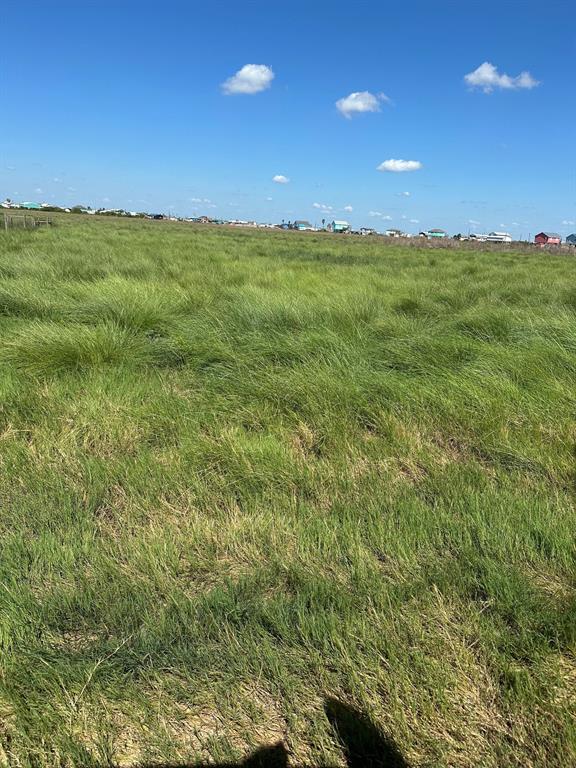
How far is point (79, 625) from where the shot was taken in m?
1.58

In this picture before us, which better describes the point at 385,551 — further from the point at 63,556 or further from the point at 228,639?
the point at 63,556

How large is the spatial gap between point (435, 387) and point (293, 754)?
2.79 meters

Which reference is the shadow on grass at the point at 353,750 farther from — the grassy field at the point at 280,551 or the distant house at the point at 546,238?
the distant house at the point at 546,238

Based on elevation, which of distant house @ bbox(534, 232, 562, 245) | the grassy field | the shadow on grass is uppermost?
distant house @ bbox(534, 232, 562, 245)

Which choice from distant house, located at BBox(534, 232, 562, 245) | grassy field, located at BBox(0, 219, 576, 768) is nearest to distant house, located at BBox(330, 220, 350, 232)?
distant house, located at BBox(534, 232, 562, 245)

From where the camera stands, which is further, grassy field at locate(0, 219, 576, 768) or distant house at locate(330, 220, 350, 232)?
distant house at locate(330, 220, 350, 232)

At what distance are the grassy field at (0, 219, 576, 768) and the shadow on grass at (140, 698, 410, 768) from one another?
0.02m

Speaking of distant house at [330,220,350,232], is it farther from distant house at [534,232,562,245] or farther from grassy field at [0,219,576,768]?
grassy field at [0,219,576,768]

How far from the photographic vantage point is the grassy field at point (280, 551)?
1.32 m

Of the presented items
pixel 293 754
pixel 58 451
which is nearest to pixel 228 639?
pixel 293 754

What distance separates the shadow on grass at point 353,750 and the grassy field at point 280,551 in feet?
0.07

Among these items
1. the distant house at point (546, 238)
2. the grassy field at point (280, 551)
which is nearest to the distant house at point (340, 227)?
the distant house at point (546, 238)

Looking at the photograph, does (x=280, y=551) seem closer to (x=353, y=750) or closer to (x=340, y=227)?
(x=353, y=750)

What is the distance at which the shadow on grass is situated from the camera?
1229 millimetres
